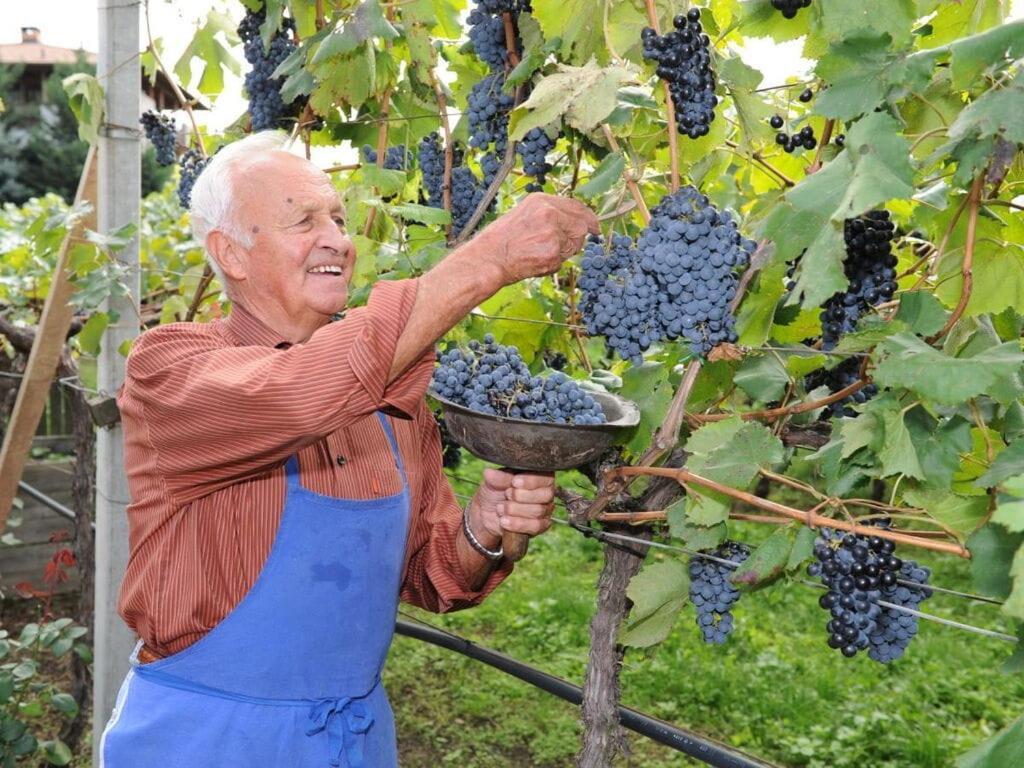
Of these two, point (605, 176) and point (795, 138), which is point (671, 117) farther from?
point (795, 138)

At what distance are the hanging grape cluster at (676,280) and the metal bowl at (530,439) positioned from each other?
0.51 feet

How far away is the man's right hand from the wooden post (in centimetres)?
241

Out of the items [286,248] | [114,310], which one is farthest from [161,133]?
[286,248]

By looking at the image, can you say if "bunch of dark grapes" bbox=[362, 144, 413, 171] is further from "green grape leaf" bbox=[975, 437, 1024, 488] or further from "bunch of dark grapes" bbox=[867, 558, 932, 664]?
"green grape leaf" bbox=[975, 437, 1024, 488]

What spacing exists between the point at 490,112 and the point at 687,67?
67 centimetres

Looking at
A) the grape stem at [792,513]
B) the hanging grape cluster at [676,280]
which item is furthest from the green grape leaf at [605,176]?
the grape stem at [792,513]

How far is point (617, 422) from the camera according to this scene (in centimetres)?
193

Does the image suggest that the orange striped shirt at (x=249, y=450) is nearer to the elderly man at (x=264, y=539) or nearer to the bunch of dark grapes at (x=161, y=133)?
the elderly man at (x=264, y=539)

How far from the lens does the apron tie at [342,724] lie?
225 centimetres

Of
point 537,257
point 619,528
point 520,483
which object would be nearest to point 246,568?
point 520,483

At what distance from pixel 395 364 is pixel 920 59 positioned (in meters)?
0.90

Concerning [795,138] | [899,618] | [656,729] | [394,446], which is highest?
[795,138]

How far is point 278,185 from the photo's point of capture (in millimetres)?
2164

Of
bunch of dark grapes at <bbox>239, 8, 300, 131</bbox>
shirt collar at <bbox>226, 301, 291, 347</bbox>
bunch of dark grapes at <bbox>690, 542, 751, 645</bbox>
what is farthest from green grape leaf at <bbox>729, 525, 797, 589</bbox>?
bunch of dark grapes at <bbox>239, 8, 300, 131</bbox>
